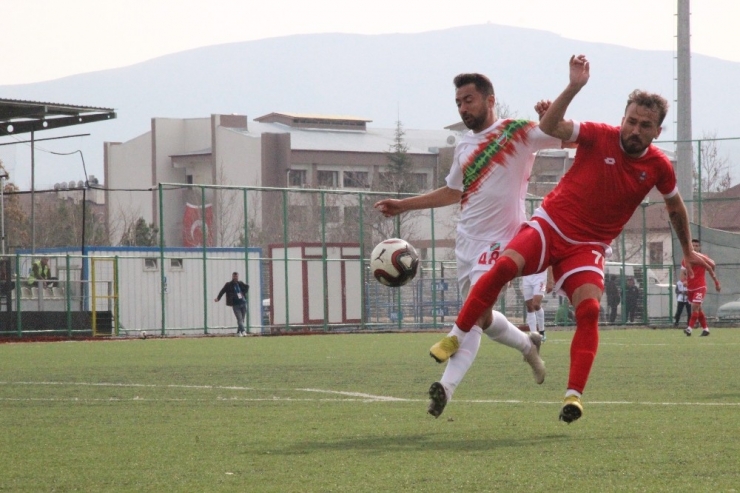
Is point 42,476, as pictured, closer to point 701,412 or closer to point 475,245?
point 475,245

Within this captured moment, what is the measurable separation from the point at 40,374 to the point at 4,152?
22.7 metres

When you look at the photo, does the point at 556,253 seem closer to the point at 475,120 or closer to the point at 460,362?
the point at 460,362

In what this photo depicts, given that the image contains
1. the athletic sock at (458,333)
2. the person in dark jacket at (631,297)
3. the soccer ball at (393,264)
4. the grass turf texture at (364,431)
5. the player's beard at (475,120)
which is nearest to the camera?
the grass turf texture at (364,431)

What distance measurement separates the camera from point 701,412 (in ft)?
26.6

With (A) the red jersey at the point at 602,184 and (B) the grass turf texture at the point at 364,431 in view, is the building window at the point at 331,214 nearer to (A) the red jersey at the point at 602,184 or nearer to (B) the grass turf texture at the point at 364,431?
(B) the grass turf texture at the point at 364,431

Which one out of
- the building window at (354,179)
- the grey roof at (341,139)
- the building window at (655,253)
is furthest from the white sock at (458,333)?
the building window at (354,179)

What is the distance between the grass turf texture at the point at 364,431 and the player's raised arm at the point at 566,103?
1.66 m

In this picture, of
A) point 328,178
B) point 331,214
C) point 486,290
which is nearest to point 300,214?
point 331,214

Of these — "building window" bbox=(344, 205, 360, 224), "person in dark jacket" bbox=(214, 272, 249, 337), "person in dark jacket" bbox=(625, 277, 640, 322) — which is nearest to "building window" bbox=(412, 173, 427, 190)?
"building window" bbox=(344, 205, 360, 224)

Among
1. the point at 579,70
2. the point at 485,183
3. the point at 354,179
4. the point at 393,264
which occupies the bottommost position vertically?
the point at 393,264

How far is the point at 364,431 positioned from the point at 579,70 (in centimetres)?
240

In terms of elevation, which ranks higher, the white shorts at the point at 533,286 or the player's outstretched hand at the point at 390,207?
the player's outstretched hand at the point at 390,207

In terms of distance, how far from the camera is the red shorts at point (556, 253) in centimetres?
672

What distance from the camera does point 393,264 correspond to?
859 cm
